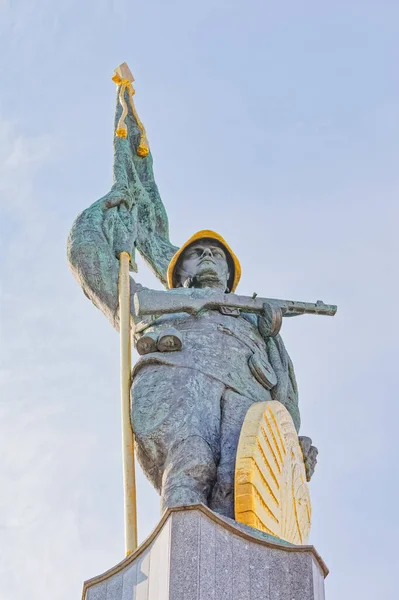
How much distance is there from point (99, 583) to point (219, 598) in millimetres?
994

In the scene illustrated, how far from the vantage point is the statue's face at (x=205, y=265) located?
12.0 metres

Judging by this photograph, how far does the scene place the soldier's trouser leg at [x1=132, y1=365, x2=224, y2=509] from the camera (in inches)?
381

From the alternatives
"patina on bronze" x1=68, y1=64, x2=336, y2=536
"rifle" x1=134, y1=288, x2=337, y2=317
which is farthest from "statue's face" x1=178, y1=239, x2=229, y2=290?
"rifle" x1=134, y1=288, x2=337, y2=317

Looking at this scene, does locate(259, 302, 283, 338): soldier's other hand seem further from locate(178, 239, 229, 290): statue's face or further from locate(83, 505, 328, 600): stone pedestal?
locate(83, 505, 328, 600): stone pedestal

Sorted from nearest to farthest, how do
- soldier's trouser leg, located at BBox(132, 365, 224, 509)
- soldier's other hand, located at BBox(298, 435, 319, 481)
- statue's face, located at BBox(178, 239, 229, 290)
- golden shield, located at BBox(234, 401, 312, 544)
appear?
golden shield, located at BBox(234, 401, 312, 544) → soldier's trouser leg, located at BBox(132, 365, 224, 509) → soldier's other hand, located at BBox(298, 435, 319, 481) → statue's face, located at BBox(178, 239, 229, 290)

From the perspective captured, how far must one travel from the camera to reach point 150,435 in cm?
1010

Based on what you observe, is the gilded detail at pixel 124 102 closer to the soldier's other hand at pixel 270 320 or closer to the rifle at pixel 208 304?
the rifle at pixel 208 304

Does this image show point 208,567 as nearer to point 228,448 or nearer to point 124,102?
point 228,448

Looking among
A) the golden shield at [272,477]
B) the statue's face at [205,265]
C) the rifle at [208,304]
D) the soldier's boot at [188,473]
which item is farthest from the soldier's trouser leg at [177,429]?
the statue's face at [205,265]

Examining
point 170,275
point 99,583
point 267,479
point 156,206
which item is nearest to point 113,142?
point 156,206

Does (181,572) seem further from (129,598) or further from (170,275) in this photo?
(170,275)

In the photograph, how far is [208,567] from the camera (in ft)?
27.2

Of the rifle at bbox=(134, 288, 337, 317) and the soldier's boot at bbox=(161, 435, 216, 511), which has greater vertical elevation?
the rifle at bbox=(134, 288, 337, 317)

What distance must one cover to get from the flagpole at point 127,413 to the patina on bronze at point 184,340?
10cm
